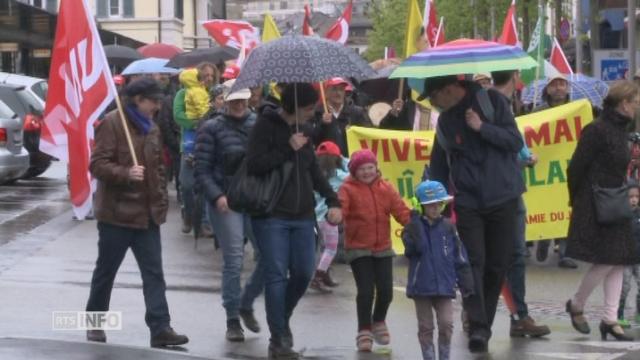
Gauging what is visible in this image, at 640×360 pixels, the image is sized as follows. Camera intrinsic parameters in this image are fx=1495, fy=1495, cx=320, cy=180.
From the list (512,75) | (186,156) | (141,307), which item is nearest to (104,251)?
(141,307)

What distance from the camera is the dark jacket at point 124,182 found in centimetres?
910

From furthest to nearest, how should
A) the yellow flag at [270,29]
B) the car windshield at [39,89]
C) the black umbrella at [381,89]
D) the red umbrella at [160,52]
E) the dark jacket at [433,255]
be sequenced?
the red umbrella at [160,52] < the car windshield at [39,89] < the black umbrella at [381,89] < the yellow flag at [270,29] < the dark jacket at [433,255]

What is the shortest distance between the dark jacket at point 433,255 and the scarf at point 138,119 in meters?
1.74

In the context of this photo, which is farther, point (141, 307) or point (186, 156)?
point (186, 156)

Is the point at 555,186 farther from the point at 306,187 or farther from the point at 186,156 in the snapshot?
the point at 306,187

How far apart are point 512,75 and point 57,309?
145 inches

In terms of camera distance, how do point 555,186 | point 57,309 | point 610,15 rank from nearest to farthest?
point 57,309 < point 555,186 < point 610,15

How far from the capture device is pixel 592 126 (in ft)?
32.9

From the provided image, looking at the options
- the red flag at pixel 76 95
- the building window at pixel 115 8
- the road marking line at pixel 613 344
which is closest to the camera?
Answer: the red flag at pixel 76 95

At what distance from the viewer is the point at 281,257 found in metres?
9.09

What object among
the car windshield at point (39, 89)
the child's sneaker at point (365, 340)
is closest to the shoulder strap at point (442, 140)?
the child's sneaker at point (365, 340)

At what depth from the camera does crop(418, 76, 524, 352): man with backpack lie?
9.37m

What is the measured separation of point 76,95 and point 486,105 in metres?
2.65

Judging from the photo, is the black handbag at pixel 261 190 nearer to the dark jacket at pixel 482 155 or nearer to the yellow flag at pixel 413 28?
the dark jacket at pixel 482 155
